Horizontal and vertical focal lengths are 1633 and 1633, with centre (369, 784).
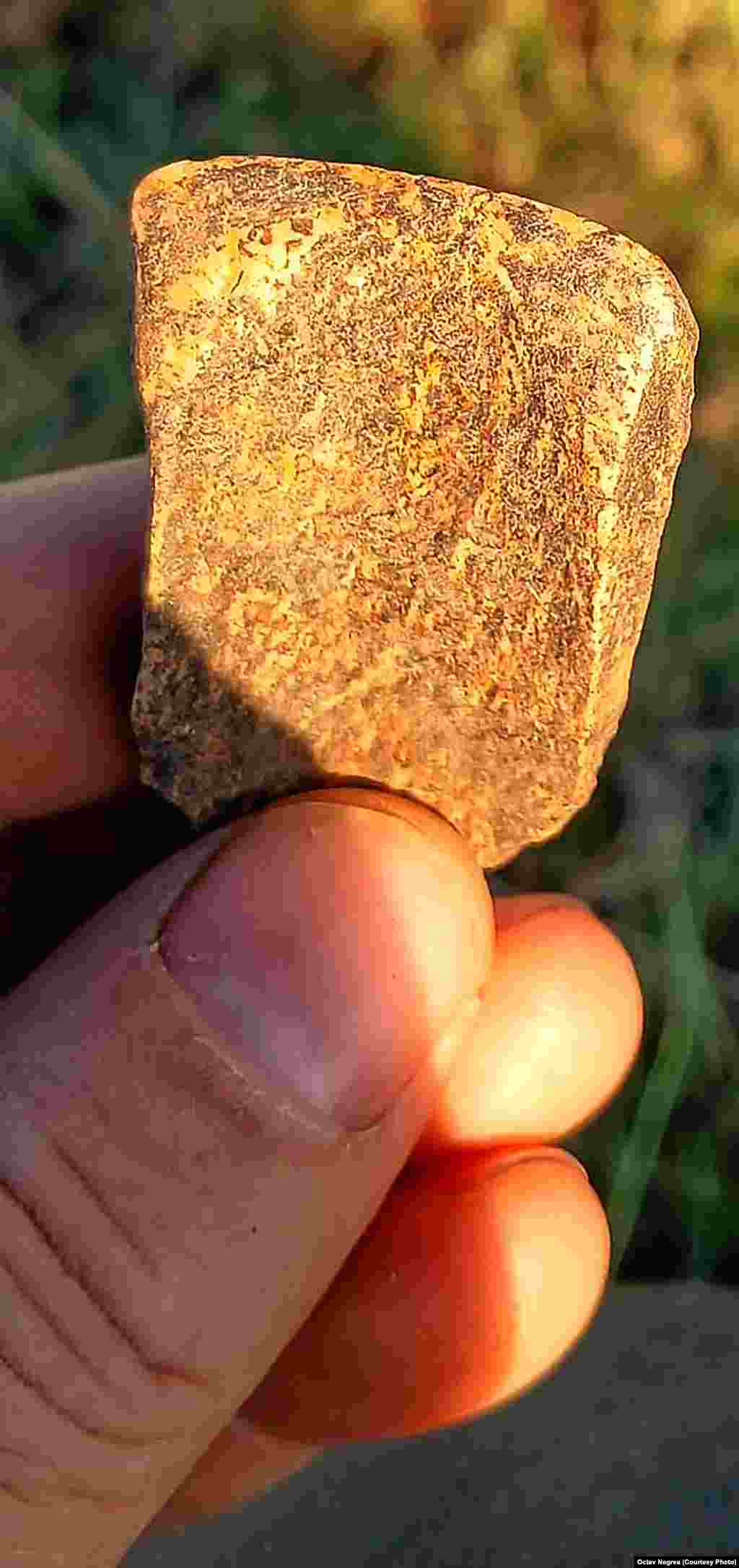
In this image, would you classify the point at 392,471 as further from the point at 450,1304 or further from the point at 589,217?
the point at 589,217

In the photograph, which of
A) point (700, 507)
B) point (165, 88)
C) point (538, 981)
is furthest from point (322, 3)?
point (538, 981)

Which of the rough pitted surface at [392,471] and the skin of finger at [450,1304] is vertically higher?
the rough pitted surface at [392,471]

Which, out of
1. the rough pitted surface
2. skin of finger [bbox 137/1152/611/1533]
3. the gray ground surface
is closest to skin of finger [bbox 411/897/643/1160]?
skin of finger [bbox 137/1152/611/1533]

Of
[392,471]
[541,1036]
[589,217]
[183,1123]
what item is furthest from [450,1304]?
[589,217]

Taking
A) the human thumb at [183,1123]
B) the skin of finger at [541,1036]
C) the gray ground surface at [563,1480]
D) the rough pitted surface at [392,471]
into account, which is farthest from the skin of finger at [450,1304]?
the rough pitted surface at [392,471]

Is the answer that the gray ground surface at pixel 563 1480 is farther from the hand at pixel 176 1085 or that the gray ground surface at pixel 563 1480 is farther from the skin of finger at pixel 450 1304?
the hand at pixel 176 1085
